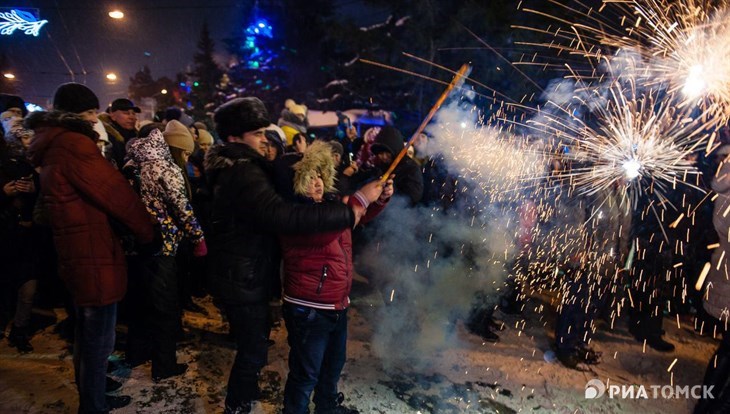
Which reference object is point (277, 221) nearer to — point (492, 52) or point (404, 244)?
point (404, 244)

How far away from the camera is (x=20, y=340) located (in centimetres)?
398

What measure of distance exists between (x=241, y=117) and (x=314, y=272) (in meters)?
1.10

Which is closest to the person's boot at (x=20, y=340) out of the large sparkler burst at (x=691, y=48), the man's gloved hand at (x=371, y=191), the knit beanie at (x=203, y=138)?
the knit beanie at (x=203, y=138)

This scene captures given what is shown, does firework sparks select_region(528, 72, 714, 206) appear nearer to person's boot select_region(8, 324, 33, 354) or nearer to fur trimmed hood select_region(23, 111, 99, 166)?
fur trimmed hood select_region(23, 111, 99, 166)

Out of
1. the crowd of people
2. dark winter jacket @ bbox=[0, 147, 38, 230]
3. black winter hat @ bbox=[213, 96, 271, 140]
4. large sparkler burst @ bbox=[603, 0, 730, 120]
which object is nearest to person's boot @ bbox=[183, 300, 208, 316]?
the crowd of people

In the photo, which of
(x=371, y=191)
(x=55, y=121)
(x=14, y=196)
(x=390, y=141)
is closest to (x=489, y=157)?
(x=390, y=141)

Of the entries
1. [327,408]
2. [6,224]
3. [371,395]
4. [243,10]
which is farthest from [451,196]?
[243,10]

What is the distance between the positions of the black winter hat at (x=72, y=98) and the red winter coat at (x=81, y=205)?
31 centimetres

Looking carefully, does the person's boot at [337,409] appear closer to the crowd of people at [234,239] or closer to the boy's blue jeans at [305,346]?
the crowd of people at [234,239]

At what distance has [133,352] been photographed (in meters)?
3.84

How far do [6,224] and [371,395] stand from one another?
3817 mm

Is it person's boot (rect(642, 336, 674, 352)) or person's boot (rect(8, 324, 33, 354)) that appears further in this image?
person's boot (rect(642, 336, 674, 352))

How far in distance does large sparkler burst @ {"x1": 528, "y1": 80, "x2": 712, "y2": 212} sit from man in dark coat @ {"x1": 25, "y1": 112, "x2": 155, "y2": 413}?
459 centimetres

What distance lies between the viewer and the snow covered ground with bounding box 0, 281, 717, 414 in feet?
11.3
